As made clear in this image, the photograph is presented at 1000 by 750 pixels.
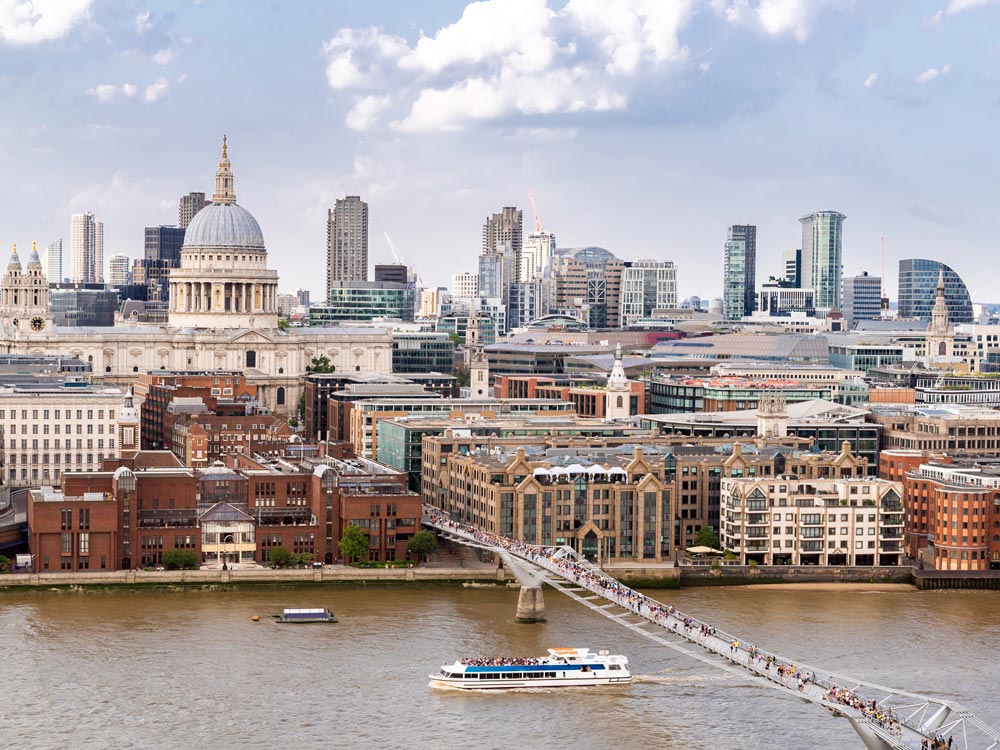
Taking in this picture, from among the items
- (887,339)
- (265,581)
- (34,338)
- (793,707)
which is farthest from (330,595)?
(887,339)

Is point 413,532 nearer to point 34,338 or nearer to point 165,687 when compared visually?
point 165,687

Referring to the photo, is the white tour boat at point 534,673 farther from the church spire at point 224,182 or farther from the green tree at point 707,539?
the church spire at point 224,182

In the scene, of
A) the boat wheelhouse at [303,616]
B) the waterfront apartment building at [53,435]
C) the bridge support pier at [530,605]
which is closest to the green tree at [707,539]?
the bridge support pier at [530,605]

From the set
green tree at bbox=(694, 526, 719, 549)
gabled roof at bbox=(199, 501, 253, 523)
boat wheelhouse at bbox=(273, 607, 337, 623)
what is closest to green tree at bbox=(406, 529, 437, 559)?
gabled roof at bbox=(199, 501, 253, 523)

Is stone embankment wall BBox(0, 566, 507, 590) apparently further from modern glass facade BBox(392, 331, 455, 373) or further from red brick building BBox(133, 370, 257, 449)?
modern glass facade BBox(392, 331, 455, 373)

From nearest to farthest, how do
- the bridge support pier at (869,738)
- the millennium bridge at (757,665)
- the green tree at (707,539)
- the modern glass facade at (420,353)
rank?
the bridge support pier at (869,738)
the millennium bridge at (757,665)
the green tree at (707,539)
the modern glass facade at (420,353)

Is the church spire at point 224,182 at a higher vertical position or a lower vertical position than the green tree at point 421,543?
higher

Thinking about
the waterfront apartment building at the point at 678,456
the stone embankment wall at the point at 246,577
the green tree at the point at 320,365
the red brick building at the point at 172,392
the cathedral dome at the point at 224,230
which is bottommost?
the stone embankment wall at the point at 246,577
